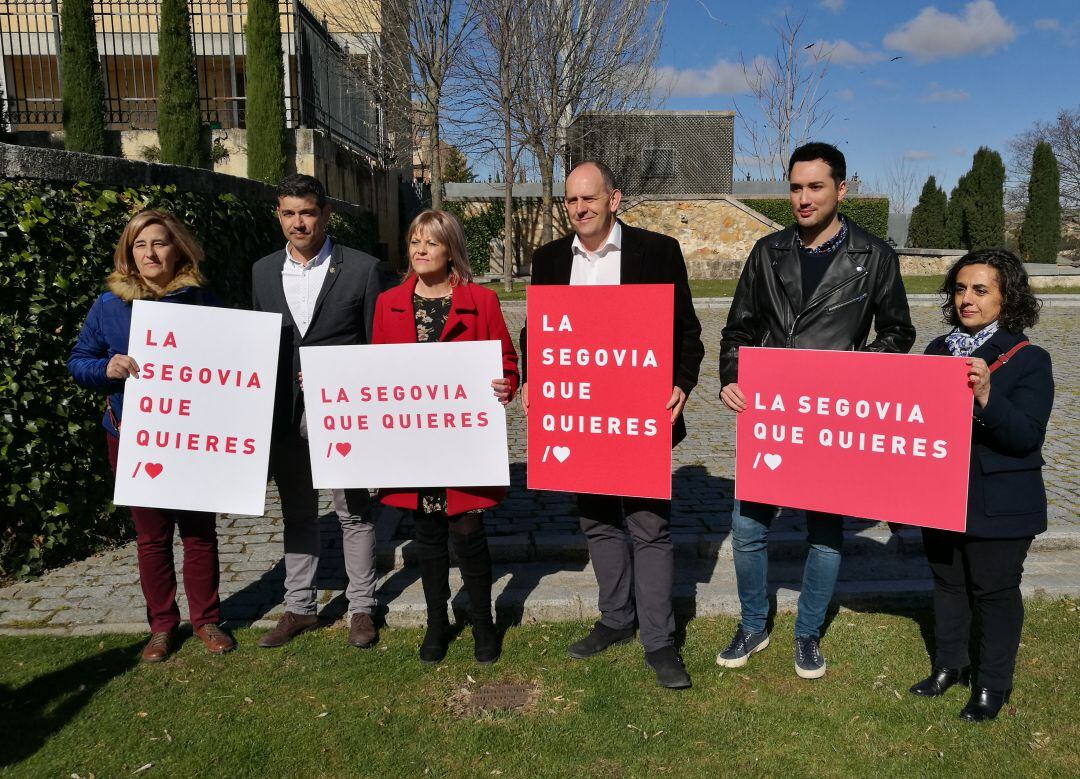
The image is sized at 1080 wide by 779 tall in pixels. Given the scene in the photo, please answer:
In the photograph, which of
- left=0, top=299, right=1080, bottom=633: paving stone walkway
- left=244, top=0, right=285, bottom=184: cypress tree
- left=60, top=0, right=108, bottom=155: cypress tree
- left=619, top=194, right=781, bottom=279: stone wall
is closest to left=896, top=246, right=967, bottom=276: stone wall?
left=619, top=194, right=781, bottom=279: stone wall

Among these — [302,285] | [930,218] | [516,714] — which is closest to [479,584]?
[516,714]

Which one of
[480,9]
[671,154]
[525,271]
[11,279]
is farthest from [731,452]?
[671,154]

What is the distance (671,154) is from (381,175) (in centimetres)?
1374

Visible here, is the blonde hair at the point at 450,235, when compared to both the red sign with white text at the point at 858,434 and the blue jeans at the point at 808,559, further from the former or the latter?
the blue jeans at the point at 808,559

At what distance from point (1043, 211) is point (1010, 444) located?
124 feet

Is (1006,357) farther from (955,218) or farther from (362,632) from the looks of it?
(955,218)

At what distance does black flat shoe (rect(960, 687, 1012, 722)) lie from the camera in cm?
335

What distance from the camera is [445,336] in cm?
370

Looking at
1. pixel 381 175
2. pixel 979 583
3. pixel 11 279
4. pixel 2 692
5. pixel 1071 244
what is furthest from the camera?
pixel 1071 244

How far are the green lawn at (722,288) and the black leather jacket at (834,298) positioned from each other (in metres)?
17.4

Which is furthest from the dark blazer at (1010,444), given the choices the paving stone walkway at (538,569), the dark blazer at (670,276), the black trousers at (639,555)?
the paving stone walkway at (538,569)

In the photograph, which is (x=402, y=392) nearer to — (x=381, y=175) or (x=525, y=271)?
(x=381, y=175)

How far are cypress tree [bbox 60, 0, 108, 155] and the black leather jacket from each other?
16394mm

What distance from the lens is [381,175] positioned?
24094 mm
